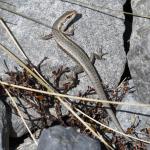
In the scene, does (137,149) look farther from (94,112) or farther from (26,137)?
(26,137)

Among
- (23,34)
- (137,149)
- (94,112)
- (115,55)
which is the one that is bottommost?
(137,149)

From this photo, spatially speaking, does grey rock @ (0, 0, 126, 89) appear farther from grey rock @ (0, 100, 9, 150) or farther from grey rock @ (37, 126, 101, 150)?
grey rock @ (37, 126, 101, 150)

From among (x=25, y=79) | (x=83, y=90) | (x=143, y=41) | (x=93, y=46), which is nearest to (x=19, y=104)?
(x=25, y=79)

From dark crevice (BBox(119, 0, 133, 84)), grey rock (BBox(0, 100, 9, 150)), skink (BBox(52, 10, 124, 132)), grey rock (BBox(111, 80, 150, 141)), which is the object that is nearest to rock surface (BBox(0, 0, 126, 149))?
skink (BBox(52, 10, 124, 132))

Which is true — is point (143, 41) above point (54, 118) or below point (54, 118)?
above

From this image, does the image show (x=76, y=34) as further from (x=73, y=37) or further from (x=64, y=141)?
(x=64, y=141)

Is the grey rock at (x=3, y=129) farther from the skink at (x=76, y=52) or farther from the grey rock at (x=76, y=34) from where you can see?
the skink at (x=76, y=52)

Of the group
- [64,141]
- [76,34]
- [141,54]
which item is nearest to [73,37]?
[76,34]
